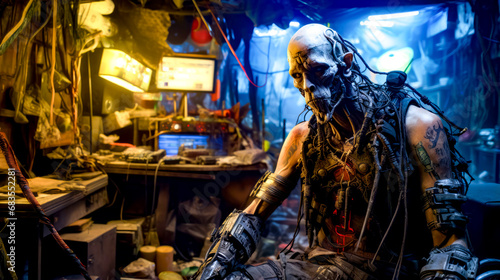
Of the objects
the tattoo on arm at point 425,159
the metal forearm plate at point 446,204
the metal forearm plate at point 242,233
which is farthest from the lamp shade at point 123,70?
the metal forearm plate at point 446,204

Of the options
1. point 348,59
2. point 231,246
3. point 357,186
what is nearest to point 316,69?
point 348,59

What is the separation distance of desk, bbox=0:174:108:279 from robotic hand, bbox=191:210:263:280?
1557 millimetres

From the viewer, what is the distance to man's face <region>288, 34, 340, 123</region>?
213 cm

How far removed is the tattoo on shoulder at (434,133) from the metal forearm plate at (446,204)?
27 centimetres

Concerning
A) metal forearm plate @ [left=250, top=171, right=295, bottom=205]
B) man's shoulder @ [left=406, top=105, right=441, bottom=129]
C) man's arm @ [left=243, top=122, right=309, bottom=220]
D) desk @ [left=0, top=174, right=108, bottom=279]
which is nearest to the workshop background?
desk @ [left=0, top=174, right=108, bottom=279]

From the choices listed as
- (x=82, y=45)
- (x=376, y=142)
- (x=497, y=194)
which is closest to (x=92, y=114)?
(x=82, y=45)

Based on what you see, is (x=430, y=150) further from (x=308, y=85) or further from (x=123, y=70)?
(x=123, y=70)

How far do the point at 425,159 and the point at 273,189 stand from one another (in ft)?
3.77

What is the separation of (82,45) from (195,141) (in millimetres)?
2572

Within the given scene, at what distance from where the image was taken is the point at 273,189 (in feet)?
8.41

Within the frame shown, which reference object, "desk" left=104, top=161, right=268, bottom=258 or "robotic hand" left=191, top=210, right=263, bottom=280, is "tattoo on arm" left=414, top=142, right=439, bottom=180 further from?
"desk" left=104, top=161, right=268, bottom=258

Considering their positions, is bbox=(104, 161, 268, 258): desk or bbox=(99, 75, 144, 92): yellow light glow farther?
bbox=(99, 75, 144, 92): yellow light glow

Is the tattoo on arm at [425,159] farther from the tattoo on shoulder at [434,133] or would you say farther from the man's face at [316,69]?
the man's face at [316,69]

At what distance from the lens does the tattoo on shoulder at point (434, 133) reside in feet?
6.84
